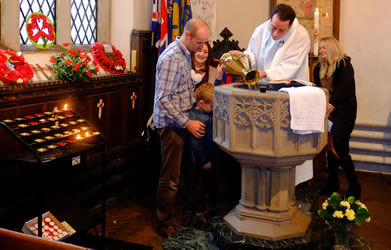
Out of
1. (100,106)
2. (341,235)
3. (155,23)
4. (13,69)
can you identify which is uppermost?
(155,23)

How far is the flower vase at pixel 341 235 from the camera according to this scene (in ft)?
13.0

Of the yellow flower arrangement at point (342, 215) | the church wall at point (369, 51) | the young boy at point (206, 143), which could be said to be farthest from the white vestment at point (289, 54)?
the church wall at point (369, 51)

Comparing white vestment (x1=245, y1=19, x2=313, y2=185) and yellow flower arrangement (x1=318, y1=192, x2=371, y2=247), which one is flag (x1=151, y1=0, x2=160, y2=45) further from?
yellow flower arrangement (x1=318, y1=192, x2=371, y2=247)

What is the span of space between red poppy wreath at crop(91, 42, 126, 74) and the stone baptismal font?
1.80 meters

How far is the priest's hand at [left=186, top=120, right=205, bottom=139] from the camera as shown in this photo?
13.5ft

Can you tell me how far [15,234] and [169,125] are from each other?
2436mm

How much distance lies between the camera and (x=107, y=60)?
518 centimetres

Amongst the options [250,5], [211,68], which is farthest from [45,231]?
[250,5]

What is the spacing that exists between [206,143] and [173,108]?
17.0 inches

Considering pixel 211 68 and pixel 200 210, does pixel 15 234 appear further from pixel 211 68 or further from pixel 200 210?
pixel 211 68

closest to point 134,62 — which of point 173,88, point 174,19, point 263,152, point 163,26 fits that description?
point 163,26

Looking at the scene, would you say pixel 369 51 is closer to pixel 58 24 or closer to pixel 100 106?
pixel 100 106

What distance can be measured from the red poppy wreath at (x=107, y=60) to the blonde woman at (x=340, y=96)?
2.05 meters

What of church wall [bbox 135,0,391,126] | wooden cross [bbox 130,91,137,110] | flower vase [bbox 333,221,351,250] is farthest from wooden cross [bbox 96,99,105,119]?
church wall [bbox 135,0,391,126]
